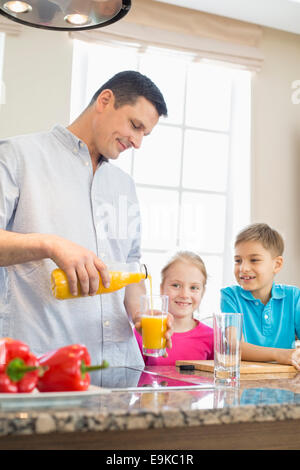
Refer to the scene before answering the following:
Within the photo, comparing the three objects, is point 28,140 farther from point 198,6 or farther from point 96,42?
point 198,6

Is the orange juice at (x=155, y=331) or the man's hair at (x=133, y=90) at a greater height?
the man's hair at (x=133, y=90)

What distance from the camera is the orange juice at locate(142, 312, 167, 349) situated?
1.49 metres

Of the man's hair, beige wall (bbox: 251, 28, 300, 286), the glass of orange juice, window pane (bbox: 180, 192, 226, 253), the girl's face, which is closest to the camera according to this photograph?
the glass of orange juice

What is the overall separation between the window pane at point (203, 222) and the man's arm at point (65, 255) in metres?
2.26

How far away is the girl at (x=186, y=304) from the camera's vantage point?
224cm

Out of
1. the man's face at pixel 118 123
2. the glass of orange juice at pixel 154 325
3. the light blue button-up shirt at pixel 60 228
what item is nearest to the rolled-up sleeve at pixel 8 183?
the light blue button-up shirt at pixel 60 228

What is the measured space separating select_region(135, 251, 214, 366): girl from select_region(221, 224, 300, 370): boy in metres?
0.13

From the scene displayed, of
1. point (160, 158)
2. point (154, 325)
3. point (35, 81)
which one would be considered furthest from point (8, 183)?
point (160, 158)

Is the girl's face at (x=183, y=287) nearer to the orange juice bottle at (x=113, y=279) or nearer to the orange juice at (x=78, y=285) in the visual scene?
the orange juice bottle at (x=113, y=279)

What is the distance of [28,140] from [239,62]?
2.32 metres

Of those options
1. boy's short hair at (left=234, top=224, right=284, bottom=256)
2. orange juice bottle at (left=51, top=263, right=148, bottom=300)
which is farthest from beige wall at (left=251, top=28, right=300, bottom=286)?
orange juice bottle at (left=51, top=263, right=148, bottom=300)

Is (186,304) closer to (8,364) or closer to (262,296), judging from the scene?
(262,296)

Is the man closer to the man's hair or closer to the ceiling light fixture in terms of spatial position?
the man's hair

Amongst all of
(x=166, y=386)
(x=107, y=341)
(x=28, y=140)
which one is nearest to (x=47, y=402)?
(x=166, y=386)
